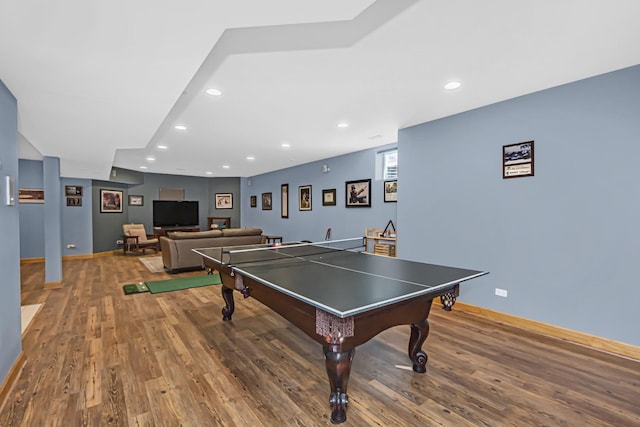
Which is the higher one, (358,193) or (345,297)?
(358,193)

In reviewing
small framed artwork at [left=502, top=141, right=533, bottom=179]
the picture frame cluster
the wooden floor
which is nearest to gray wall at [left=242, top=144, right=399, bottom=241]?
the picture frame cluster

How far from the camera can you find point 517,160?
317 cm

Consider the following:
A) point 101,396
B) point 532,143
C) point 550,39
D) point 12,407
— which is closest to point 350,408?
point 101,396

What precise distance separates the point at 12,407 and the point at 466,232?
435cm

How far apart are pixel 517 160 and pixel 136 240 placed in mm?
9132

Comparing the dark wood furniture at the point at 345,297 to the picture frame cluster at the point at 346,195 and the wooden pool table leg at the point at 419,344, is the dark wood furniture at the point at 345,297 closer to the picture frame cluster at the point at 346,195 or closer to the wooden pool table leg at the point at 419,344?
the wooden pool table leg at the point at 419,344

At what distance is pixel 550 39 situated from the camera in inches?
80.5

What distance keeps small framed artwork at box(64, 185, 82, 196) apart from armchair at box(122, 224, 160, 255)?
1.43 m

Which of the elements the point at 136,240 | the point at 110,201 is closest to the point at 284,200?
the point at 136,240

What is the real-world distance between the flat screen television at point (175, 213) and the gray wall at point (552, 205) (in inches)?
342

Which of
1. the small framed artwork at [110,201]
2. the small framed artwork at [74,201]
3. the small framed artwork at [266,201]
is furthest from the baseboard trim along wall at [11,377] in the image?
the small framed artwork at [110,201]

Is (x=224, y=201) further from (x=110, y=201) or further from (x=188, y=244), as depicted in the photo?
(x=188, y=244)

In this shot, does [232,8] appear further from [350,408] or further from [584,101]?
[584,101]

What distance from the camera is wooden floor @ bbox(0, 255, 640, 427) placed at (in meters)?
1.81
